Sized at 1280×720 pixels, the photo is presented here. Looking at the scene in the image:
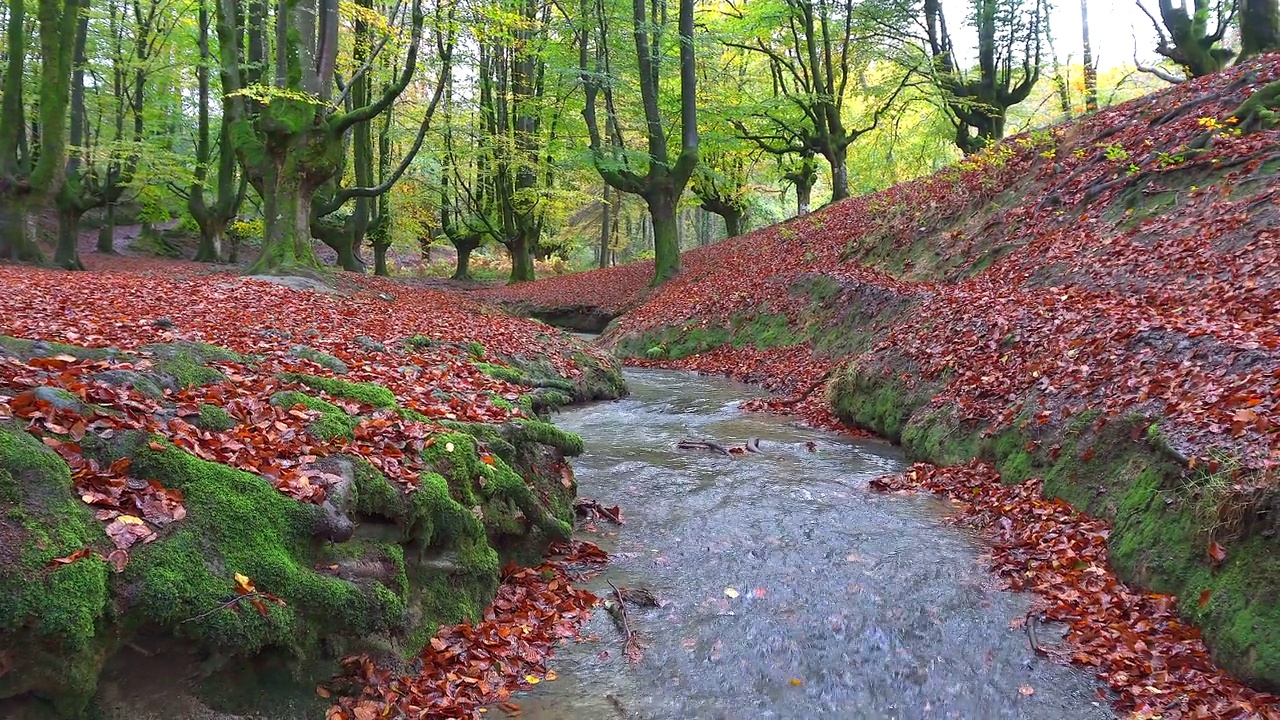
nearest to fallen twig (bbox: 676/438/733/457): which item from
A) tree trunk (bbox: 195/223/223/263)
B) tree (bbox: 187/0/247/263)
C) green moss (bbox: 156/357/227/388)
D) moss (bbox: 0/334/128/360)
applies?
green moss (bbox: 156/357/227/388)

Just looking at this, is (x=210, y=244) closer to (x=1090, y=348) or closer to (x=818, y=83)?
(x=818, y=83)

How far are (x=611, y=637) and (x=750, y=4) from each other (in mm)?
24303

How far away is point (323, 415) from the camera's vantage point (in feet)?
15.8

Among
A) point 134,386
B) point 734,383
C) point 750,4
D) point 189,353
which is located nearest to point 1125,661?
point 134,386

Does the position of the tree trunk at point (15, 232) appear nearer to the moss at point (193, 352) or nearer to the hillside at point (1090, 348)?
the hillside at point (1090, 348)

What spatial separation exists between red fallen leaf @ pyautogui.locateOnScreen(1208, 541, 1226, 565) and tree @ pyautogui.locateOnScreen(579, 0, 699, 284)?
16.7 meters

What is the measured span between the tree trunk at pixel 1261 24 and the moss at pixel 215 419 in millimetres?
16761

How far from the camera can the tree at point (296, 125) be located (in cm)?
1454

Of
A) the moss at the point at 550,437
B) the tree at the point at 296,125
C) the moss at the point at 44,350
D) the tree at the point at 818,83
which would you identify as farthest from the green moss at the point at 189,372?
the tree at the point at 818,83

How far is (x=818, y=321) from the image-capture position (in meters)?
14.4

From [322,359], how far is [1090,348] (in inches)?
302

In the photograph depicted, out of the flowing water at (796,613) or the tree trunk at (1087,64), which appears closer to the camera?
the flowing water at (796,613)

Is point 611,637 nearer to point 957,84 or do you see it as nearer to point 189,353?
point 189,353

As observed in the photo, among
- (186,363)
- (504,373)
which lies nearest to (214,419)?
(186,363)
